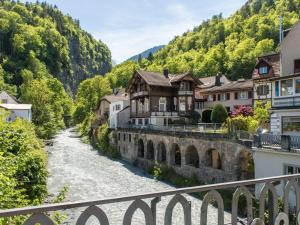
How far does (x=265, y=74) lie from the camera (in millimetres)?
46281

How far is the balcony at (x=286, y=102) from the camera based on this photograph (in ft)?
84.4

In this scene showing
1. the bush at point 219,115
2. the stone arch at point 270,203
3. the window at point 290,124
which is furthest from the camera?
the bush at point 219,115

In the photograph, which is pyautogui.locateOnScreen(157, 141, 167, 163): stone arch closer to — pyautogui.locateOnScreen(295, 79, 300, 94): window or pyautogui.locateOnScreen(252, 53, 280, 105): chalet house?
pyautogui.locateOnScreen(252, 53, 280, 105): chalet house

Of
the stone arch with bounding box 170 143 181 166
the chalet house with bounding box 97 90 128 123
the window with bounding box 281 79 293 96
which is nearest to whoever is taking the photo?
the window with bounding box 281 79 293 96

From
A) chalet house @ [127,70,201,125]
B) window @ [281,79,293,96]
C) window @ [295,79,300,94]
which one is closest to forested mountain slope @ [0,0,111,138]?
chalet house @ [127,70,201,125]

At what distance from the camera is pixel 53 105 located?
96.6 meters

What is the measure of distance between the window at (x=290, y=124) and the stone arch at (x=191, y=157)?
12.7m

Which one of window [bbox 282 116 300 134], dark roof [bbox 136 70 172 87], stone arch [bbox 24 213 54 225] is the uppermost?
dark roof [bbox 136 70 172 87]

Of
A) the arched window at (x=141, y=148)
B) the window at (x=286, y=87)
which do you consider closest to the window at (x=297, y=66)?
the window at (x=286, y=87)

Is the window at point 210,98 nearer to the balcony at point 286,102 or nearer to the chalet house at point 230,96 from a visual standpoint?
the chalet house at point 230,96

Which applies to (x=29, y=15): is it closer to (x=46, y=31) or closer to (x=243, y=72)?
(x=46, y=31)

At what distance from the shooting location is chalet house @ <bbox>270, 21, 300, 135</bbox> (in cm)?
2573

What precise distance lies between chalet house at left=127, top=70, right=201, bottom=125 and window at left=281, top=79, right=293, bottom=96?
2666 cm

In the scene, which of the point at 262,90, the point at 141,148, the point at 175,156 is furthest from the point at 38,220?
the point at 141,148
